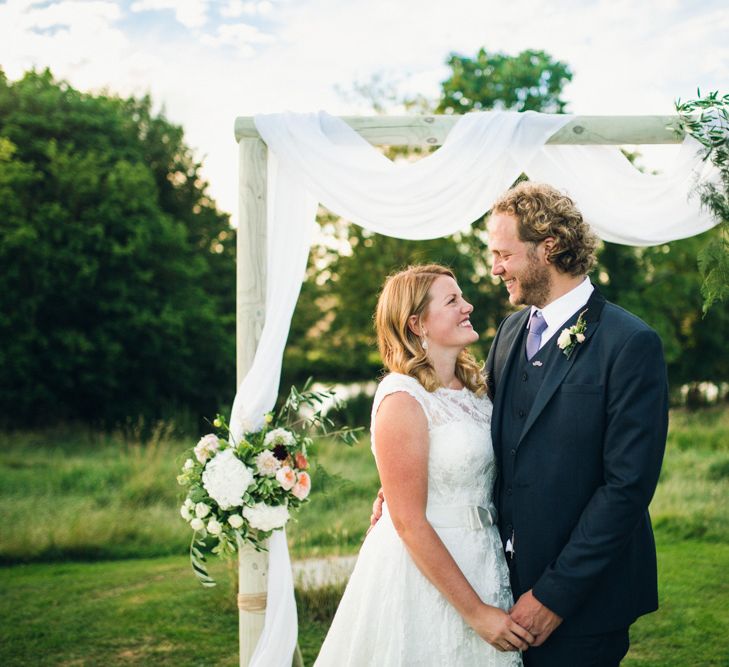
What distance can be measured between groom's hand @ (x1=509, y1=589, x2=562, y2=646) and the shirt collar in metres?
1.00

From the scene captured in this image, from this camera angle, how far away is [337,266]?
56.5 feet

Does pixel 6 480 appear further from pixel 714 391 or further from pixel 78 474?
pixel 714 391

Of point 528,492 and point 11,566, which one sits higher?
point 528,492

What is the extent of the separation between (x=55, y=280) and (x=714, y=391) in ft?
58.9

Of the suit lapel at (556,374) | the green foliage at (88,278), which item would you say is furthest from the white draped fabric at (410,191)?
the green foliage at (88,278)

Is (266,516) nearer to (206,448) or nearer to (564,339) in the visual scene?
(206,448)

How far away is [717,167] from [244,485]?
285cm

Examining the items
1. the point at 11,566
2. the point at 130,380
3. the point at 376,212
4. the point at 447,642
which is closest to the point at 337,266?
the point at 130,380

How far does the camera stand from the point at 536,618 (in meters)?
2.46

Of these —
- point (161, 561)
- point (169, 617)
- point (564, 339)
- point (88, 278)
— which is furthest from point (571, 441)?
point (88, 278)

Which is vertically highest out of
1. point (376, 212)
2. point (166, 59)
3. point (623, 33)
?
point (166, 59)

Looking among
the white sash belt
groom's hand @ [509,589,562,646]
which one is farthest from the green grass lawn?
groom's hand @ [509,589,562,646]

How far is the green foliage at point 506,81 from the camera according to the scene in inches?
562

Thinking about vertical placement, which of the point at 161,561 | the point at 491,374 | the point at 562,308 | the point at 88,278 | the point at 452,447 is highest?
the point at 88,278
